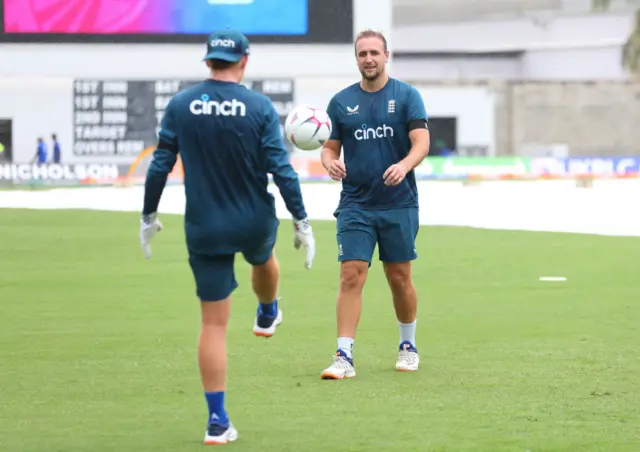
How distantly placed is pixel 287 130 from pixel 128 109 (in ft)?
139

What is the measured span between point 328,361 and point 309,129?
1741 mm

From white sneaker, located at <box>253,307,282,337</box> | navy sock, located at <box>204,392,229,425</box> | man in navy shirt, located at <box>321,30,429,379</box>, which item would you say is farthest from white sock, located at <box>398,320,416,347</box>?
navy sock, located at <box>204,392,229,425</box>

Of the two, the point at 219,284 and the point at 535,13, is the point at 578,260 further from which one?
the point at 535,13

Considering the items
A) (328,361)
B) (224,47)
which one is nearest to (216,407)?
(224,47)

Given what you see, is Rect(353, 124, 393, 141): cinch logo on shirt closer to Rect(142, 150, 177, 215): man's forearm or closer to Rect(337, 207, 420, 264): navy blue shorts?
Rect(337, 207, 420, 264): navy blue shorts

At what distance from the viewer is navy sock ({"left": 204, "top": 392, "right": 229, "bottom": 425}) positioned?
7598 mm

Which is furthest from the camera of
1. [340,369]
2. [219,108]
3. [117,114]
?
[117,114]

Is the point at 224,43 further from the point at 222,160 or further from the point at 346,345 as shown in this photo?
the point at 346,345

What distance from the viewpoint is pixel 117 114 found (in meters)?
52.0

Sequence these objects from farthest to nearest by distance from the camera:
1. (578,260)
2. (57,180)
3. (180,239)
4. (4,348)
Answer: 1. (57,180)
2. (180,239)
3. (578,260)
4. (4,348)

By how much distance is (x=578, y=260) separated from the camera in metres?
19.4

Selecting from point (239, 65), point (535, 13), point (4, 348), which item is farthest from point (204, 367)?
point (535, 13)

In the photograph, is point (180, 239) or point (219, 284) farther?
point (180, 239)

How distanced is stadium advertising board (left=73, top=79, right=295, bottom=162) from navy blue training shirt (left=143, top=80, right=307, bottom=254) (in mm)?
44169
